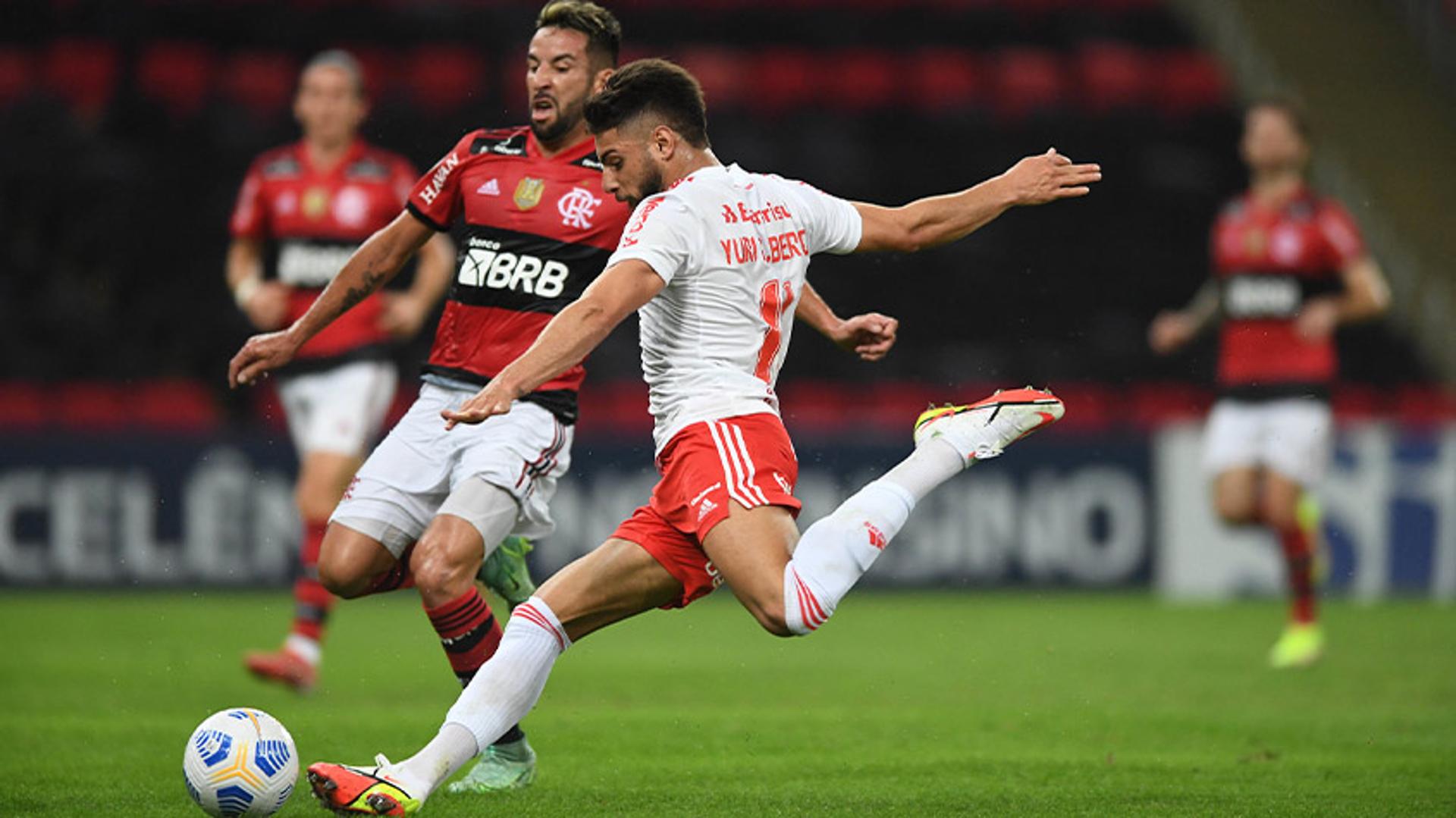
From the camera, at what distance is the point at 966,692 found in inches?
348

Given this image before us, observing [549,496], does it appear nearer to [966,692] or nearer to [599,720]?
[599,720]

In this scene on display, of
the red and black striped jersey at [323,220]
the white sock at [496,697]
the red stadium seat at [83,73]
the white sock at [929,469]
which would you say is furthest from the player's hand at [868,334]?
the red stadium seat at [83,73]

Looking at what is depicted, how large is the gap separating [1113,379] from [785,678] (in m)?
7.70

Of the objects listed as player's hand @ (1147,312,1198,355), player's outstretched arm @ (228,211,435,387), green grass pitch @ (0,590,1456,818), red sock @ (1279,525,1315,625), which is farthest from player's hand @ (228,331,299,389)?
red sock @ (1279,525,1315,625)

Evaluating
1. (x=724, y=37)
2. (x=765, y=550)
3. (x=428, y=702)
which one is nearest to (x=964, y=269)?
(x=724, y=37)

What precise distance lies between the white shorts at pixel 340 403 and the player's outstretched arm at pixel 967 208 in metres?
4.06

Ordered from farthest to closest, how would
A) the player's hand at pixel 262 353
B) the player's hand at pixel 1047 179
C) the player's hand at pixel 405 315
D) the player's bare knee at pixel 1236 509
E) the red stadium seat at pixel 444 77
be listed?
1. the red stadium seat at pixel 444 77
2. the player's bare knee at pixel 1236 509
3. the player's hand at pixel 405 315
4. the player's hand at pixel 262 353
5. the player's hand at pixel 1047 179

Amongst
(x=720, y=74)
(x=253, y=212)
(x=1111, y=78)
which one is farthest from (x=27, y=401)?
(x=1111, y=78)

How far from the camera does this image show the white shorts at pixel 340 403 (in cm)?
909

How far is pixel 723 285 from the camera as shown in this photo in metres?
5.34

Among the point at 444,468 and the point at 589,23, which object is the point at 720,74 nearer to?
the point at 589,23

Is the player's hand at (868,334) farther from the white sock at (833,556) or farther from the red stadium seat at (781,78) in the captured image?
the red stadium seat at (781,78)

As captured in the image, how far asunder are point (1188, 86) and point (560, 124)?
13825 millimetres

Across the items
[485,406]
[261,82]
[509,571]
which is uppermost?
[261,82]
